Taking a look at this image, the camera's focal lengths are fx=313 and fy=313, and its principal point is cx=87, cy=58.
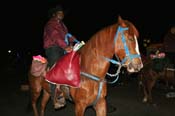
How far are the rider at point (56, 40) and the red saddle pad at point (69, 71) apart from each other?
41cm

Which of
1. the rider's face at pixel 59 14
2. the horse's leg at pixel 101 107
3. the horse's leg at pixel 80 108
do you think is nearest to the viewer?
the horse's leg at pixel 80 108

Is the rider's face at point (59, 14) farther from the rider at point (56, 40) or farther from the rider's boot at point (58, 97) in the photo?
the rider's boot at point (58, 97)

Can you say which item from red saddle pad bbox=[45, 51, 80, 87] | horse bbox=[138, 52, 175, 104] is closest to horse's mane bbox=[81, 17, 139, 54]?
red saddle pad bbox=[45, 51, 80, 87]

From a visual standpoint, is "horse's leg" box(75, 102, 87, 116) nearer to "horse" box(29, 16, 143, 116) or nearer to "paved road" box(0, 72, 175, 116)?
"horse" box(29, 16, 143, 116)

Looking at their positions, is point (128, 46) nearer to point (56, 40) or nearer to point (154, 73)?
point (56, 40)

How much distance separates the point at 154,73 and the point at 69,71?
6325 mm

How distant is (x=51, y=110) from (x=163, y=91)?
6.01m

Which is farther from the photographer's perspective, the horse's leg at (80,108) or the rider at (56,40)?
the rider at (56,40)

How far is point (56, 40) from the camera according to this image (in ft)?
22.0

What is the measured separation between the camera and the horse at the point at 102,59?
561cm

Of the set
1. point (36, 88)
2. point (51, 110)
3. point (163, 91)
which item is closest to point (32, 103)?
point (36, 88)

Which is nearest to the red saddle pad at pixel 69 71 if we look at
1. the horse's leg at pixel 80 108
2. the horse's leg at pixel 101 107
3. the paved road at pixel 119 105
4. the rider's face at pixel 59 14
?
the horse's leg at pixel 80 108

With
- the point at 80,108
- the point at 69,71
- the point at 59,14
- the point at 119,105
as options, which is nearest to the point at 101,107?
the point at 80,108

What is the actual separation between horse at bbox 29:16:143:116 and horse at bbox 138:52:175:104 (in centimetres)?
574
